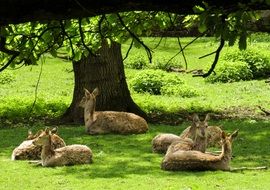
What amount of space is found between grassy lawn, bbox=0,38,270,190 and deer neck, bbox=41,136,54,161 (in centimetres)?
24

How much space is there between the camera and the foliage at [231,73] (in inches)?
947

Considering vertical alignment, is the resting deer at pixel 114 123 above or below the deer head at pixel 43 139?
below

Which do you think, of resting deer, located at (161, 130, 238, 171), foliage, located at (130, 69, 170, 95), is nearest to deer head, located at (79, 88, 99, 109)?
resting deer, located at (161, 130, 238, 171)

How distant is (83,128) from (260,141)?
3.80 m

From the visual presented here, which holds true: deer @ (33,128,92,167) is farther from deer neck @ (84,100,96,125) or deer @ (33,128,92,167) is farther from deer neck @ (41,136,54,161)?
deer neck @ (84,100,96,125)

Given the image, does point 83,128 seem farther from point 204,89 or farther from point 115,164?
point 204,89

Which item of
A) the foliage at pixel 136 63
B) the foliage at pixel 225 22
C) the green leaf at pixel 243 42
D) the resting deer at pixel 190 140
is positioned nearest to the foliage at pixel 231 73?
the foliage at pixel 136 63

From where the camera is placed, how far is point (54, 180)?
9.97 m

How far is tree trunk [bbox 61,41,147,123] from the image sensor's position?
1598 centimetres

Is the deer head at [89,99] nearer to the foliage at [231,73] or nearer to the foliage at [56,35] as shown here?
the foliage at [56,35]

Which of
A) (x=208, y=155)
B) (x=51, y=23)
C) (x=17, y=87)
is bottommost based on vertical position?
(x=17, y=87)

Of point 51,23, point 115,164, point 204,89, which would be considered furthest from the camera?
point 204,89

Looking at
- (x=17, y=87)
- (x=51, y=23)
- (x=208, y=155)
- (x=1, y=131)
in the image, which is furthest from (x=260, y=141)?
(x=17, y=87)

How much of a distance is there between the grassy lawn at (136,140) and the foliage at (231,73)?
1.66 feet
